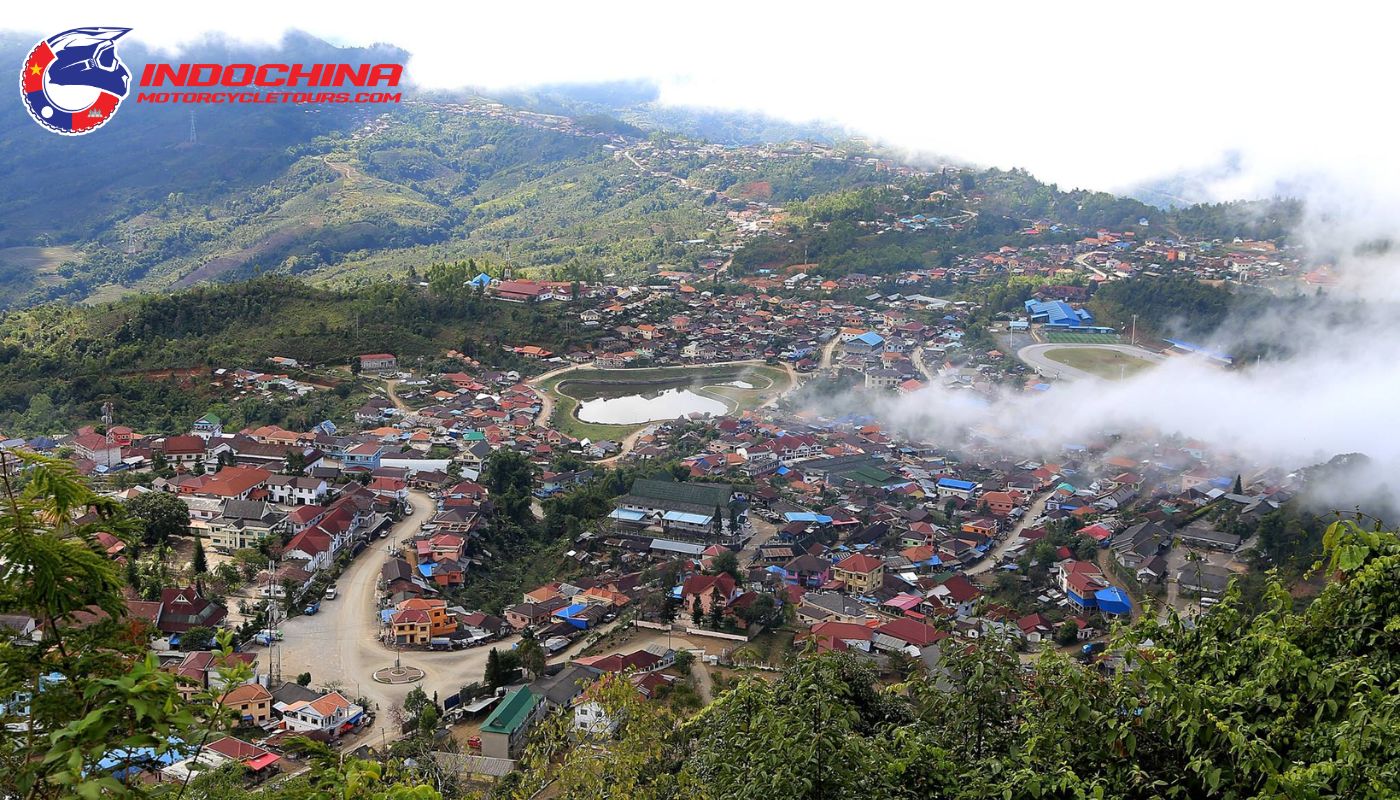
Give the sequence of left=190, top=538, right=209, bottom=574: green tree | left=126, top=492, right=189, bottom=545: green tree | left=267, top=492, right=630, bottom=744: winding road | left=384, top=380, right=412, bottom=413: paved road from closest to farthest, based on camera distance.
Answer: left=267, top=492, right=630, bottom=744: winding road, left=190, top=538, right=209, bottom=574: green tree, left=126, top=492, right=189, bottom=545: green tree, left=384, top=380, right=412, bottom=413: paved road

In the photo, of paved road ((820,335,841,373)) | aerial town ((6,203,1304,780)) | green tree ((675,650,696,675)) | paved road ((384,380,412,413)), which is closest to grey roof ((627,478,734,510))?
aerial town ((6,203,1304,780))

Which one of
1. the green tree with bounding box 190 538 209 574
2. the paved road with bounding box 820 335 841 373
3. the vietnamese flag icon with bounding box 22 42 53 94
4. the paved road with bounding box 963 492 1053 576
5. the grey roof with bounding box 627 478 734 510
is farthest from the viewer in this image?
the vietnamese flag icon with bounding box 22 42 53 94

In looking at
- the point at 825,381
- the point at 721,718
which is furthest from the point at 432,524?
the point at 721,718

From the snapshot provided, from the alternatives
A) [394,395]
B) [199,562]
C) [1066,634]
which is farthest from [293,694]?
[394,395]

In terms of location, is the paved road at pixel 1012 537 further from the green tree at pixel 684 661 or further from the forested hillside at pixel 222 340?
the forested hillside at pixel 222 340

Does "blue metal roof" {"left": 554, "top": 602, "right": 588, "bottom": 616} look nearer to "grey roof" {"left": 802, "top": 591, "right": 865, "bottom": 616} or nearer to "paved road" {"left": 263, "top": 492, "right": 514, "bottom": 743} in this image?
→ "paved road" {"left": 263, "top": 492, "right": 514, "bottom": 743}

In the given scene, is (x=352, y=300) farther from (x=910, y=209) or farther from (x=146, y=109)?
(x=146, y=109)

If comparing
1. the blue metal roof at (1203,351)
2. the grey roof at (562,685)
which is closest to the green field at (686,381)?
the blue metal roof at (1203,351)
